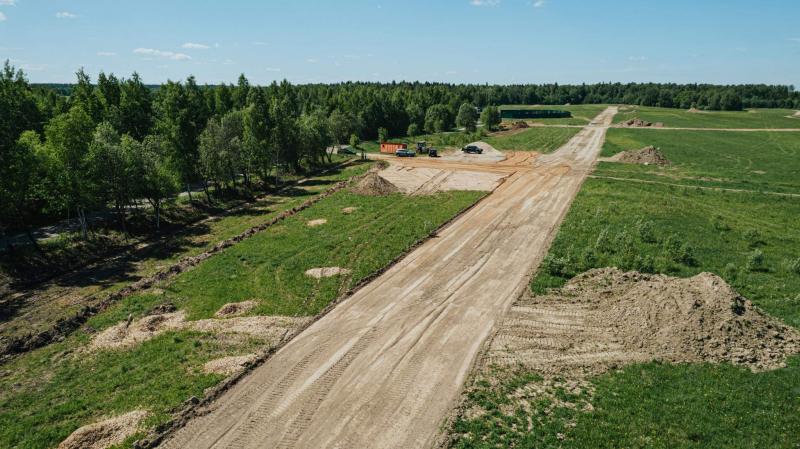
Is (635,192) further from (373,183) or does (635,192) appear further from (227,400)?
(227,400)

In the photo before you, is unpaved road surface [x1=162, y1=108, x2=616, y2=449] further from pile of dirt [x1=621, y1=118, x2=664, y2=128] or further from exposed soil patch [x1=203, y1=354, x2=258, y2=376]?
pile of dirt [x1=621, y1=118, x2=664, y2=128]

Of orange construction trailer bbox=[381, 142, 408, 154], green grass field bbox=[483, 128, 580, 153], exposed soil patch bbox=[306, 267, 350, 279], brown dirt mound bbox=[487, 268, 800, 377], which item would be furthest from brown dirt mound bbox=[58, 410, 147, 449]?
green grass field bbox=[483, 128, 580, 153]

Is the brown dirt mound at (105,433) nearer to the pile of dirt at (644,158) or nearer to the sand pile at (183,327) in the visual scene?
the sand pile at (183,327)

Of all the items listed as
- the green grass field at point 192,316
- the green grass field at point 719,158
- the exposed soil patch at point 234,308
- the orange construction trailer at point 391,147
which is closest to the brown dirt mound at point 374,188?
the green grass field at point 192,316

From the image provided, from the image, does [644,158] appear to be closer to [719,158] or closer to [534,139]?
[719,158]

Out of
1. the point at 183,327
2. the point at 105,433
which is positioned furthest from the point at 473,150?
the point at 105,433
